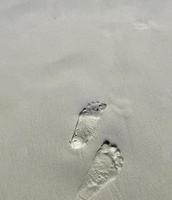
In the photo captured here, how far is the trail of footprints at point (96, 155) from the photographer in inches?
61.8

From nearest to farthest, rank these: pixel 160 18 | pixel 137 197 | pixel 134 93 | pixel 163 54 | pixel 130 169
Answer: pixel 137 197, pixel 130 169, pixel 134 93, pixel 163 54, pixel 160 18

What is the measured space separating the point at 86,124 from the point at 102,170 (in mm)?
395

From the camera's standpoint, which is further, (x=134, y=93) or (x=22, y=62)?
(x=22, y=62)

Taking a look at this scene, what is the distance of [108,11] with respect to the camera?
3004 millimetres

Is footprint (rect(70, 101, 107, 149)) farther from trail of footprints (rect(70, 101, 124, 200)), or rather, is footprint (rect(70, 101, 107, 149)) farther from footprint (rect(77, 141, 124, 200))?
footprint (rect(77, 141, 124, 200))

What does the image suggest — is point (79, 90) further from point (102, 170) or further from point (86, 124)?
point (102, 170)

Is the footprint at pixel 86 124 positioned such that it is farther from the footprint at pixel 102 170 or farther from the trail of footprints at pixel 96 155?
the footprint at pixel 102 170

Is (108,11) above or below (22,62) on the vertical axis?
above

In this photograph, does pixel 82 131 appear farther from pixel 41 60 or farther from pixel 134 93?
pixel 41 60

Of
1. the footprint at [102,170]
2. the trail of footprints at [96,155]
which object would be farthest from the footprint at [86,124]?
the footprint at [102,170]

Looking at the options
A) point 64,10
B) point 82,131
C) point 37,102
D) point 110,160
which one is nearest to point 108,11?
point 64,10

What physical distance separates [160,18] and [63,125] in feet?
5.64

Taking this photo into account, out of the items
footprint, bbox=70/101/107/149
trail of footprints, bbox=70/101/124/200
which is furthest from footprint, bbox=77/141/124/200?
footprint, bbox=70/101/107/149

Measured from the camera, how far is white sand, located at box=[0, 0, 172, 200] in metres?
1.63
